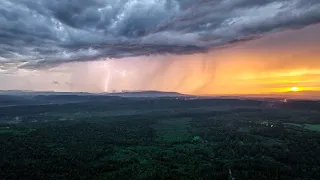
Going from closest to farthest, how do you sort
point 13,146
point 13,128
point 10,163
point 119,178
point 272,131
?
point 119,178, point 10,163, point 13,146, point 272,131, point 13,128

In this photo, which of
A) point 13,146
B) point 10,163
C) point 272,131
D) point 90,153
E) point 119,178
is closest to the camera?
point 119,178

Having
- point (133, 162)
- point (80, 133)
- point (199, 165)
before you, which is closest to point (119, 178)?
point (133, 162)

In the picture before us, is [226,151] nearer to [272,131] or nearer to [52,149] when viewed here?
[272,131]

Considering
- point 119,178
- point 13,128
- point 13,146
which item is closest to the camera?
point 119,178

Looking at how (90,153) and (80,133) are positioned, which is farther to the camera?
(80,133)

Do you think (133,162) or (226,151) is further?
(226,151)

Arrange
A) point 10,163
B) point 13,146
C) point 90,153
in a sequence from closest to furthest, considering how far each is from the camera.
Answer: point 10,163 < point 90,153 < point 13,146

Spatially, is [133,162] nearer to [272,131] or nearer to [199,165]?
[199,165]

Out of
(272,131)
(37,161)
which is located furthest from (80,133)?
(272,131)
